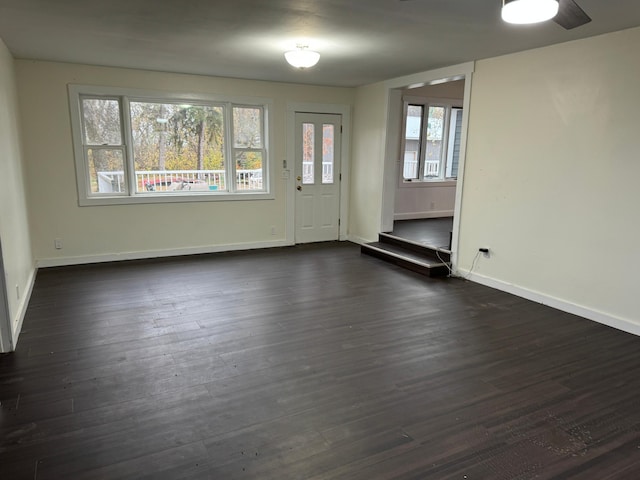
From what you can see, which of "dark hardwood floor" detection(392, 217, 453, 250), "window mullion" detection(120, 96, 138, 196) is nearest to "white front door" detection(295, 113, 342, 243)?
"dark hardwood floor" detection(392, 217, 453, 250)

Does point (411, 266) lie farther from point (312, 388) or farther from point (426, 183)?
point (426, 183)

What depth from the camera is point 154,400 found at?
2566mm

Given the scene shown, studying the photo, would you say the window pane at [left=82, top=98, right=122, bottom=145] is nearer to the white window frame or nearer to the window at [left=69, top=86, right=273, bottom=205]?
the window at [left=69, top=86, right=273, bottom=205]

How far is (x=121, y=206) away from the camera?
18.6 feet

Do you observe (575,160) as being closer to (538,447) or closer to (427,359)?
(427,359)

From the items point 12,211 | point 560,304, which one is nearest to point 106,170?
point 12,211

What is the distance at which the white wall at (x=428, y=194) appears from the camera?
809 cm

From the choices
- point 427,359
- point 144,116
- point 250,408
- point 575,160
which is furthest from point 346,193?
point 250,408

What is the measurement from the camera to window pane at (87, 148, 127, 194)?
5.53 metres

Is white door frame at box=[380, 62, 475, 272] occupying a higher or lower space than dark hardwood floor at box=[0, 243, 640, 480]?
higher

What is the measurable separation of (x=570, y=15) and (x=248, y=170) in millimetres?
4844

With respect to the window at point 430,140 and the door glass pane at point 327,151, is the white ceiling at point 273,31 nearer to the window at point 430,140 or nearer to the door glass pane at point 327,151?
the door glass pane at point 327,151

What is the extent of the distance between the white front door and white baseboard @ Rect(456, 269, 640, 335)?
103 inches

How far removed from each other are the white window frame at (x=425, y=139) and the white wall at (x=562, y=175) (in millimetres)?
3221
